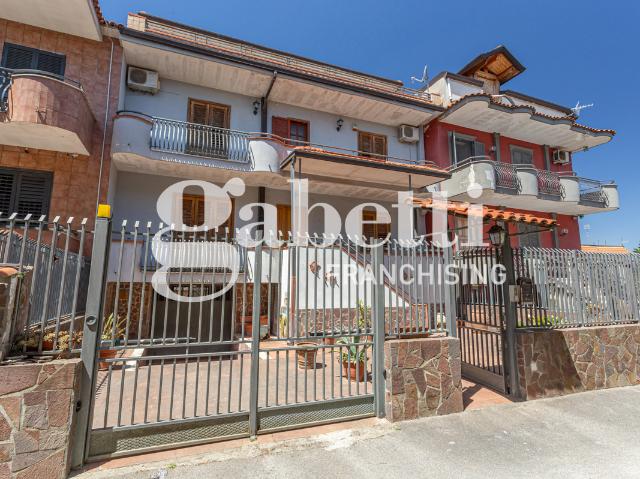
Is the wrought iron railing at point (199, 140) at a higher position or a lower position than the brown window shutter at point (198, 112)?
lower

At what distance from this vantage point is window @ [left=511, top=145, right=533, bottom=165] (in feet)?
55.2

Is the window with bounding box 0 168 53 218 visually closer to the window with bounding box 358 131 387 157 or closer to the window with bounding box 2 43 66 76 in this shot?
the window with bounding box 2 43 66 76

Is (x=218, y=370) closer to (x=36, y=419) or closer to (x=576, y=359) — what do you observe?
(x=36, y=419)

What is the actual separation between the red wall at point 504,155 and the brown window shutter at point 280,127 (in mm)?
6512

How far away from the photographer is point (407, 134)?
49.0 ft

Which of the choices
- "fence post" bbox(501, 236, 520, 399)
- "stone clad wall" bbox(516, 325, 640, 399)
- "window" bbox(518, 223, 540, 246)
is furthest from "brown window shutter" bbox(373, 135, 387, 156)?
"stone clad wall" bbox(516, 325, 640, 399)

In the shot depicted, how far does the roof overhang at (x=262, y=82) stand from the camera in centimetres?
1047

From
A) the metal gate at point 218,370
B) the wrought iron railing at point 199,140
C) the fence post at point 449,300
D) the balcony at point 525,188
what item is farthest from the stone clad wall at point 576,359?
the wrought iron railing at point 199,140

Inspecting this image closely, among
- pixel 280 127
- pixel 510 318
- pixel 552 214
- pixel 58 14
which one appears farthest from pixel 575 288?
pixel 58 14

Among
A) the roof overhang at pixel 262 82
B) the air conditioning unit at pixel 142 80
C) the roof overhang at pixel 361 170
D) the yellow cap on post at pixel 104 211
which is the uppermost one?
the roof overhang at pixel 262 82

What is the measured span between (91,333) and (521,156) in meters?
19.2

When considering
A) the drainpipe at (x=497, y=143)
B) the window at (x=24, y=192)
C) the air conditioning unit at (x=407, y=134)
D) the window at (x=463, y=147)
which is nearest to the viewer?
the window at (x=24, y=192)

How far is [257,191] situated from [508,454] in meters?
10.7

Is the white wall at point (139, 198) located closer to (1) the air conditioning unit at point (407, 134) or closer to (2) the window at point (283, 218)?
(2) the window at point (283, 218)
